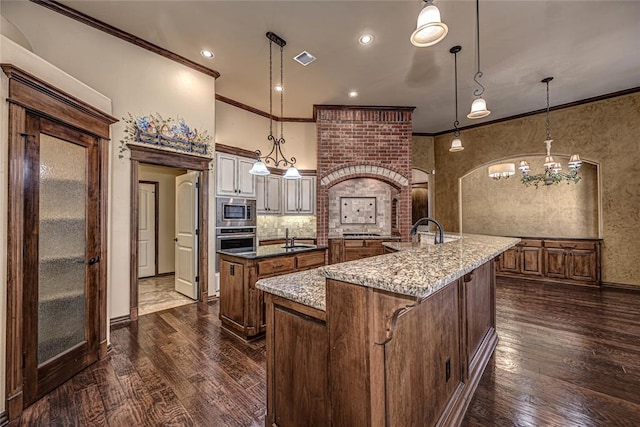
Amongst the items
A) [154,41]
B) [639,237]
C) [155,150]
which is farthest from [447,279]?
[639,237]

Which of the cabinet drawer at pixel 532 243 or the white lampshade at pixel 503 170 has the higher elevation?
the white lampshade at pixel 503 170

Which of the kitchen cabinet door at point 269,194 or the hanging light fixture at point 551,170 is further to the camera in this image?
the kitchen cabinet door at point 269,194

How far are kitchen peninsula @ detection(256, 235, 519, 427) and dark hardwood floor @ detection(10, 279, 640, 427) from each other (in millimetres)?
502

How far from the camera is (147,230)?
5859 mm

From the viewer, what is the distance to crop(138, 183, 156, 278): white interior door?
5.71 m

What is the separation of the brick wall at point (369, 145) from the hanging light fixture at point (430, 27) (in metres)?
3.40

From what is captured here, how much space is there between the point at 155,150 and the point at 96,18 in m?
1.52

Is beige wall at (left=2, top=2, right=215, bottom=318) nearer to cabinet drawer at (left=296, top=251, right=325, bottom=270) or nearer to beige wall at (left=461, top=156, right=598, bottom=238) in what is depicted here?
cabinet drawer at (left=296, top=251, right=325, bottom=270)

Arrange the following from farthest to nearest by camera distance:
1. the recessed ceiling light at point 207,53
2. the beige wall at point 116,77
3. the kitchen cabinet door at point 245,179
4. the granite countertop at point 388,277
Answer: the kitchen cabinet door at point 245,179, the recessed ceiling light at point 207,53, the beige wall at point 116,77, the granite countertop at point 388,277

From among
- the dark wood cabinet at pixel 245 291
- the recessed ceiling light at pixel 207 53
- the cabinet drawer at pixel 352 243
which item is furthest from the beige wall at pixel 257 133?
the dark wood cabinet at pixel 245 291

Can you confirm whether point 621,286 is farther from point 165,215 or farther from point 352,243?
point 165,215

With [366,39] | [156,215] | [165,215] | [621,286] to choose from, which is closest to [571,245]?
[621,286]

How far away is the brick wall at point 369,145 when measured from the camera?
17.3ft

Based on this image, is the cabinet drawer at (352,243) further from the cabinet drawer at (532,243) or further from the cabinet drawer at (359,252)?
the cabinet drawer at (532,243)
